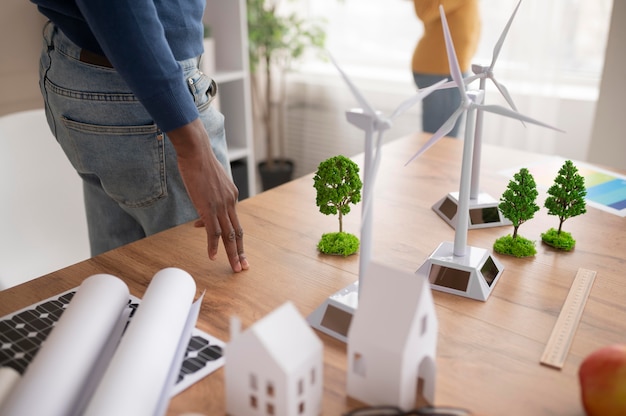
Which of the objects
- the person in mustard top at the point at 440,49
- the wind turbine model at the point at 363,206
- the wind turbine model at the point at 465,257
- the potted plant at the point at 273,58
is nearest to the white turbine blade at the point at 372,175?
the wind turbine model at the point at 363,206

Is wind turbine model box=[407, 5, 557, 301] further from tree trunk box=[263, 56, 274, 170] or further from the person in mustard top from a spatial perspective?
tree trunk box=[263, 56, 274, 170]

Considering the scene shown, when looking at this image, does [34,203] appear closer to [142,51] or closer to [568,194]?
[142,51]

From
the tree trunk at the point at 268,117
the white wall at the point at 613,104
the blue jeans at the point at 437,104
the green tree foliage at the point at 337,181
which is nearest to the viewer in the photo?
the green tree foliage at the point at 337,181

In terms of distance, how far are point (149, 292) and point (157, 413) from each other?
0.20 meters

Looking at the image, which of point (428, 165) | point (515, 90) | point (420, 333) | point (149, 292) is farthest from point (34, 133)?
point (515, 90)

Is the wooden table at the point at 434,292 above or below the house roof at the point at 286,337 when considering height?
below

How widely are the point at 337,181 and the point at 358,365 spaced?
44 centimetres

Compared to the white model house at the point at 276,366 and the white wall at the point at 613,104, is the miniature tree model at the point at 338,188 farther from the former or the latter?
the white wall at the point at 613,104

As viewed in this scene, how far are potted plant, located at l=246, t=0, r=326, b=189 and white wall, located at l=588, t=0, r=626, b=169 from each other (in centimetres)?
142

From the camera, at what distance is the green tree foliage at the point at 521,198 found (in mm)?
1109

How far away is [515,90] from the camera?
2717 millimetres

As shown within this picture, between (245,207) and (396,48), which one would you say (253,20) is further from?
(245,207)

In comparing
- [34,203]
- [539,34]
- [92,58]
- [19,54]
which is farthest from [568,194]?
[19,54]

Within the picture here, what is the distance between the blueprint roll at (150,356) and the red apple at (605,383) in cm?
51
